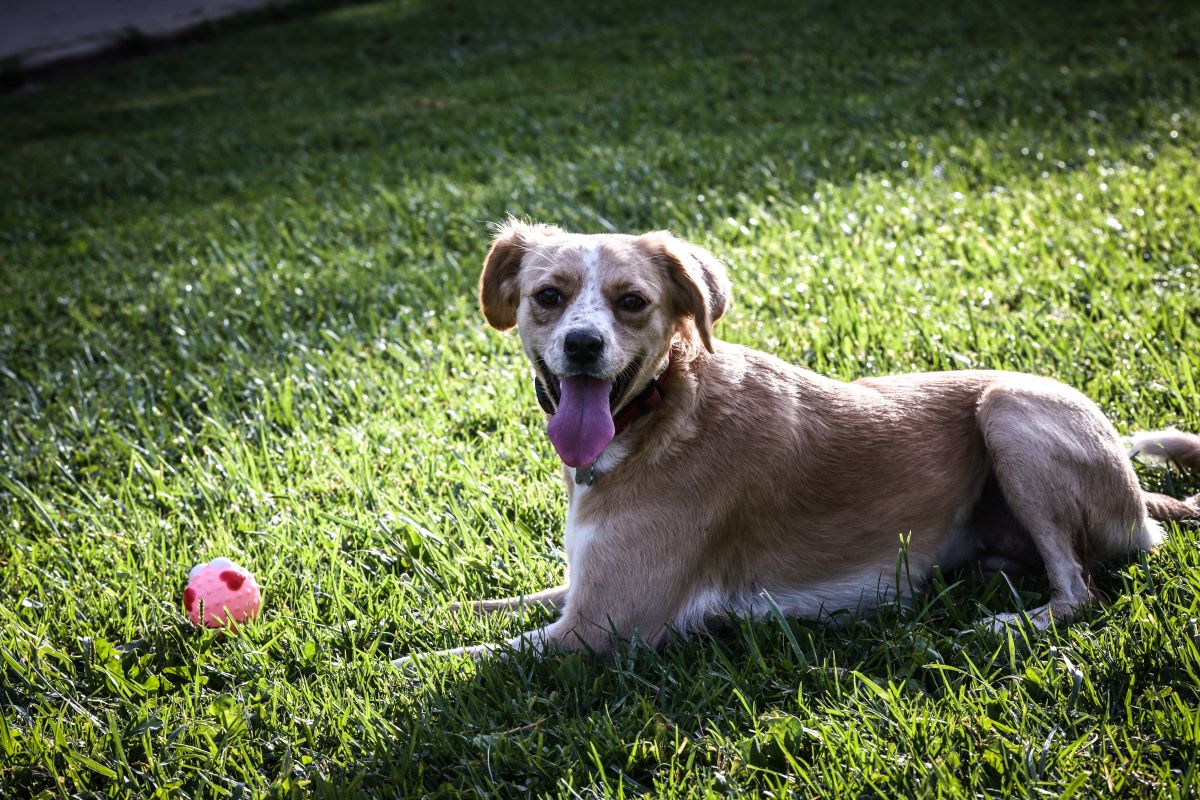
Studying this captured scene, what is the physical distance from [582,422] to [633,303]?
44 cm

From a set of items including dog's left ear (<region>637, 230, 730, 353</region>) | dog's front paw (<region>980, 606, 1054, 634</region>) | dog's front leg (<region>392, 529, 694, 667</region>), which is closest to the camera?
dog's front paw (<region>980, 606, 1054, 634</region>)

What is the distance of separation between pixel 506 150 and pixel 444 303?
3.46 meters

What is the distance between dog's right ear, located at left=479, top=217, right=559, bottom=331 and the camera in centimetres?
374

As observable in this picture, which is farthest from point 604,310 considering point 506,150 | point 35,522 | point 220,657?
point 506,150

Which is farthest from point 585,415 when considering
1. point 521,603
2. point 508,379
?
point 508,379

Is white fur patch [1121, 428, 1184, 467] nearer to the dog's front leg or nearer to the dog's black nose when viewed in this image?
the dog's front leg

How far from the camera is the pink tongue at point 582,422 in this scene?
3285mm

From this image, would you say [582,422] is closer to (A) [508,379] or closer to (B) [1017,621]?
(B) [1017,621]

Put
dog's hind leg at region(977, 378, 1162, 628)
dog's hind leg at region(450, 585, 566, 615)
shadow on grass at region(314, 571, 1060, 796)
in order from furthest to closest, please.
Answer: dog's hind leg at region(450, 585, 566, 615)
dog's hind leg at region(977, 378, 1162, 628)
shadow on grass at region(314, 571, 1060, 796)

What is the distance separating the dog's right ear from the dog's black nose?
58 centimetres

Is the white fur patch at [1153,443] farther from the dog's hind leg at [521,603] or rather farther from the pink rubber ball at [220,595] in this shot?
the pink rubber ball at [220,595]

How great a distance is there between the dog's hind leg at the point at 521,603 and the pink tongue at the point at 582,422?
1.86 ft

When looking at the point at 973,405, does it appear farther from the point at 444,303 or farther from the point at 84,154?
the point at 84,154

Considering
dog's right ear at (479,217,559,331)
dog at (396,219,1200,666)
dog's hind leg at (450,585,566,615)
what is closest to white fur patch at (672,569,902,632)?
dog at (396,219,1200,666)
